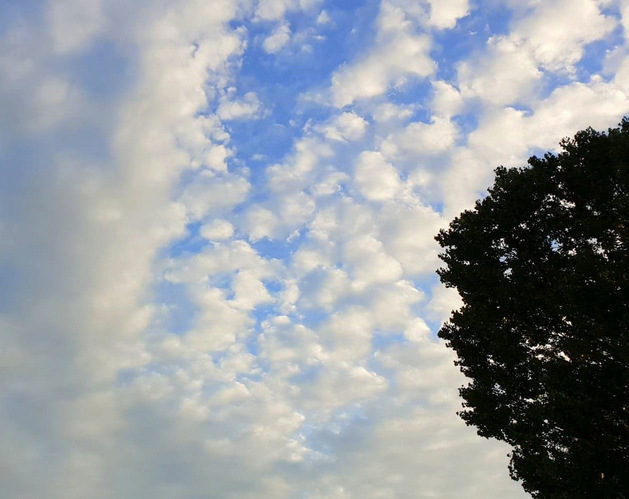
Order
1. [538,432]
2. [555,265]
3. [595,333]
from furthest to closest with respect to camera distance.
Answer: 1. [555,265]
2. [538,432]
3. [595,333]

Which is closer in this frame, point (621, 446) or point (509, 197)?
point (621, 446)

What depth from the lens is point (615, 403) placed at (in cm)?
1803

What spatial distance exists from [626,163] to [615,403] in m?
8.17

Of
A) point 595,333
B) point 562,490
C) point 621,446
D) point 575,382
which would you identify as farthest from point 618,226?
point 562,490

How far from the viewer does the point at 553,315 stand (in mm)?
20594

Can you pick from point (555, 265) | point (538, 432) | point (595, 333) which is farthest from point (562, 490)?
point (555, 265)

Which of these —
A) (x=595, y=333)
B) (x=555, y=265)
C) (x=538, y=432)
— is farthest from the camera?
(x=555, y=265)

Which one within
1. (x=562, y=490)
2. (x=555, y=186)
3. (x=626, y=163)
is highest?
(x=555, y=186)

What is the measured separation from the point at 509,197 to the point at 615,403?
876 cm

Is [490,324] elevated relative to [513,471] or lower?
elevated

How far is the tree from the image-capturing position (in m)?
18.0

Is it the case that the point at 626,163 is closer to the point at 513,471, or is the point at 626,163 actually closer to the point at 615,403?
the point at 615,403

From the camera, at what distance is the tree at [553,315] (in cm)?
1795

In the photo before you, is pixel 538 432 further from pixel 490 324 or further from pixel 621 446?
pixel 490 324
